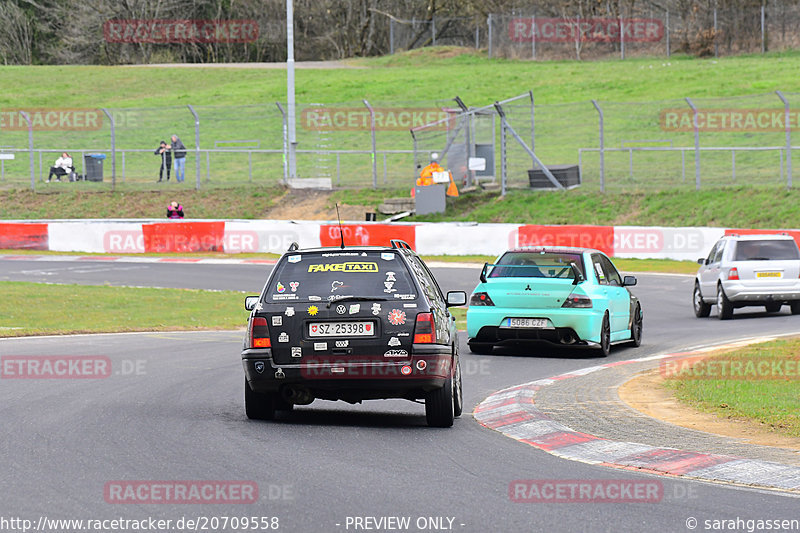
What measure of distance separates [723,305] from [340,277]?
12.8m

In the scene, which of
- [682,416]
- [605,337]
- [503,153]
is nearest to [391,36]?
[503,153]

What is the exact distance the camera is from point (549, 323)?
51.5 feet

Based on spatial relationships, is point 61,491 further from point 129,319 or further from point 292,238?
point 292,238

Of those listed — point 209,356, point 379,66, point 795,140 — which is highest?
point 379,66

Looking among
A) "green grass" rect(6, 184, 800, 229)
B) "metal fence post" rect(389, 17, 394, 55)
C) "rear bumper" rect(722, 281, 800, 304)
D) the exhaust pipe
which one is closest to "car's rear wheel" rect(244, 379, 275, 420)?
the exhaust pipe

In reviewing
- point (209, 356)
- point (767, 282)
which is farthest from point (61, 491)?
point (767, 282)

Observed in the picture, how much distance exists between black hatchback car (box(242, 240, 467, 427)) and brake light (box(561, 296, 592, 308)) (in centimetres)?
576

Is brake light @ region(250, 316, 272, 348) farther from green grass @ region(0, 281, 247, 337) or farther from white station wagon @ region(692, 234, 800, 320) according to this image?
white station wagon @ region(692, 234, 800, 320)

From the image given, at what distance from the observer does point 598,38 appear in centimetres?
6644

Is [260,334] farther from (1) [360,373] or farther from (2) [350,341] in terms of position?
(1) [360,373]

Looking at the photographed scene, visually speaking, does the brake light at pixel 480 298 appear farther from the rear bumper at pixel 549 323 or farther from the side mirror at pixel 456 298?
the side mirror at pixel 456 298

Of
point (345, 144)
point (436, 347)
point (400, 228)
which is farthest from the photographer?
point (345, 144)

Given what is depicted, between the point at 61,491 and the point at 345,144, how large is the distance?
44929mm

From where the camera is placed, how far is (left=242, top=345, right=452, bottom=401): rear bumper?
9695 millimetres
